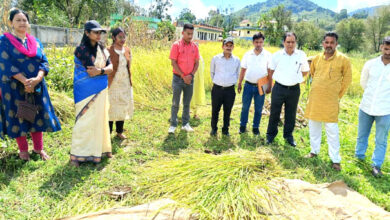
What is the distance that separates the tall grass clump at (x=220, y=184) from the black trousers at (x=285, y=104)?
3.73ft

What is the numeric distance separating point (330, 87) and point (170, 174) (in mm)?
2262

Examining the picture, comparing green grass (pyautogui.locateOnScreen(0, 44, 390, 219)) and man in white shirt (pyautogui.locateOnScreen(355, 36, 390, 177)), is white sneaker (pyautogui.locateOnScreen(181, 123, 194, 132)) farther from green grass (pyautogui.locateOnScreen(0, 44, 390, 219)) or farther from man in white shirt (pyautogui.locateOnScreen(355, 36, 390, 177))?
man in white shirt (pyautogui.locateOnScreen(355, 36, 390, 177))

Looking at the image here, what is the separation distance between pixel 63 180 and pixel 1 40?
1616 mm

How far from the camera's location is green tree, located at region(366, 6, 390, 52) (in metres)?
36.5

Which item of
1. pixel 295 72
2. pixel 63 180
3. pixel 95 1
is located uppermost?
pixel 95 1

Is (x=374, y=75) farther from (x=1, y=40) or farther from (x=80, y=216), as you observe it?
(x=1, y=40)

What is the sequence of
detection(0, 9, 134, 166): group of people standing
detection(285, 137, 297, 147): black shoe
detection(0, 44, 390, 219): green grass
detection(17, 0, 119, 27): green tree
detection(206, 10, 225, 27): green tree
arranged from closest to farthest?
1. detection(0, 44, 390, 219): green grass
2. detection(0, 9, 134, 166): group of people standing
3. detection(285, 137, 297, 147): black shoe
4. detection(17, 0, 119, 27): green tree
5. detection(206, 10, 225, 27): green tree

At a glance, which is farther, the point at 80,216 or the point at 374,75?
Result: the point at 374,75

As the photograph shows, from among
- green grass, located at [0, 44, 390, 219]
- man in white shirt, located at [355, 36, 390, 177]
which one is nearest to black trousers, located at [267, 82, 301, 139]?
green grass, located at [0, 44, 390, 219]

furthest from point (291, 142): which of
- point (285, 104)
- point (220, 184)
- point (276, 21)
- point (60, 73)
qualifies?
point (276, 21)

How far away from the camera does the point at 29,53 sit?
2.83 metres

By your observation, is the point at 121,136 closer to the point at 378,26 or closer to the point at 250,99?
the point at 250,99

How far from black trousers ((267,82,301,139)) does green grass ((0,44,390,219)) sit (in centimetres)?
24

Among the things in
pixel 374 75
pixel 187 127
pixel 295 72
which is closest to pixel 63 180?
pixel 187 127
